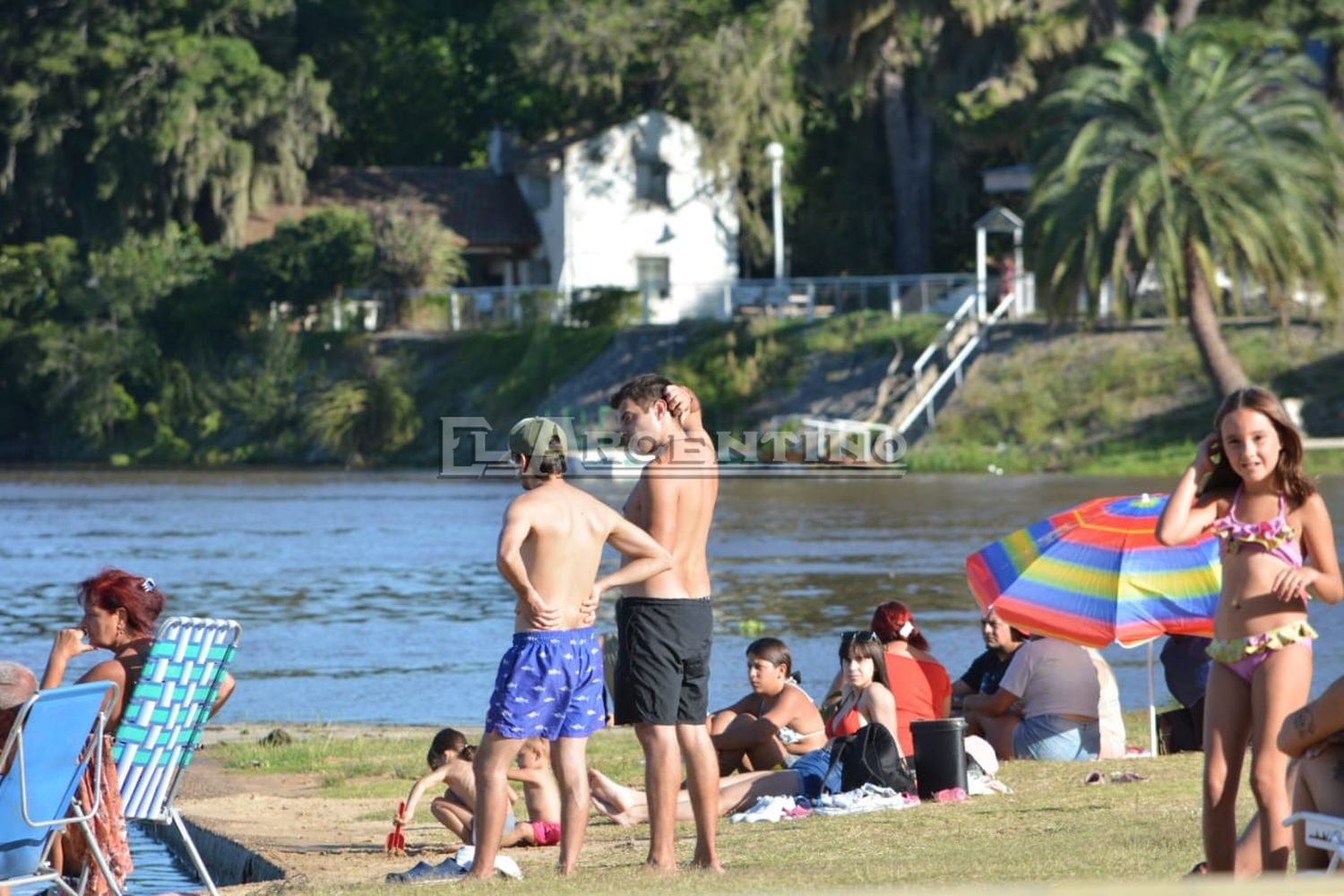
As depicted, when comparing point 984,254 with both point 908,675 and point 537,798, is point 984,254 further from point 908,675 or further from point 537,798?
point 537,798

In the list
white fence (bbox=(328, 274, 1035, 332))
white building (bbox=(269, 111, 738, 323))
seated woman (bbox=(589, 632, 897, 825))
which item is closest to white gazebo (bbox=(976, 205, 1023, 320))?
white fence (bbox=(328, 274, 1035, 332))

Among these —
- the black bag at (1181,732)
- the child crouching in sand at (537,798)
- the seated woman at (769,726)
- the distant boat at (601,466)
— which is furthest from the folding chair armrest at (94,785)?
the distant boat at (601,466)

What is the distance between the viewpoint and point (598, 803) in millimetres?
9336

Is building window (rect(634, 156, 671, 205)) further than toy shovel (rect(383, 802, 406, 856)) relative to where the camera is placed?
Yes

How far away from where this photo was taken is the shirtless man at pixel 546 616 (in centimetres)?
720

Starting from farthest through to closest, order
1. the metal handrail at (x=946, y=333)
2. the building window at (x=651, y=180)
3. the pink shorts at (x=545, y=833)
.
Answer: the building window at (x=651, y=180) → the metal handrail at (x=946, y=333) → the pink shorts at (x=545, y=833)

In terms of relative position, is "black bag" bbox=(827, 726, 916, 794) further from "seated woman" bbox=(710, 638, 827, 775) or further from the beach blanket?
"seated woman" bbox=(710, 638, 827, 775)

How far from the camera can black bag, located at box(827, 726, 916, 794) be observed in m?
9.27

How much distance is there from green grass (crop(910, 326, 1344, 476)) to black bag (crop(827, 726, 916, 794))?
27015 millimetres

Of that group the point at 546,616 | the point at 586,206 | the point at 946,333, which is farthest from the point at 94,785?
the point at 586,206

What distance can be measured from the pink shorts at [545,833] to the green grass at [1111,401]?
91.2 feet

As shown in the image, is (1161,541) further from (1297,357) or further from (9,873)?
(1297,357)

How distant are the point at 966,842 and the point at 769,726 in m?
2.60

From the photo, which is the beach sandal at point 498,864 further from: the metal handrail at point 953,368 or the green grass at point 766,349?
the green grass at point 766,349
